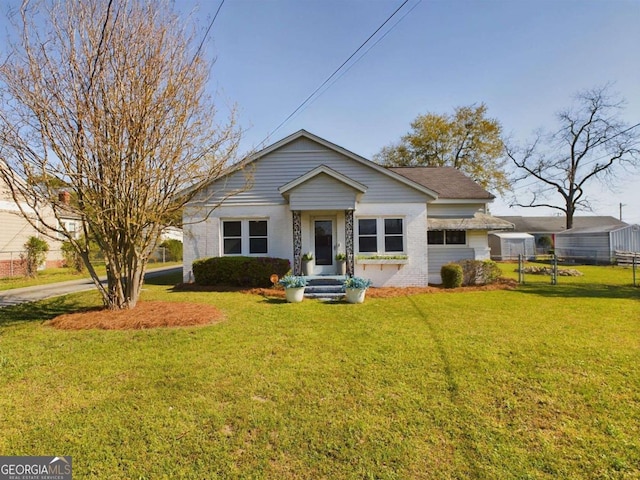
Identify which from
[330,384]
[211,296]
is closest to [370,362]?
[330,384]

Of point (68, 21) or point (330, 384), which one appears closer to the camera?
point (330, 384)

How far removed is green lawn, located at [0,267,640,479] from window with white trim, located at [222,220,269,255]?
20.9 feet

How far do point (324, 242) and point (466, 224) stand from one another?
6.59 metres

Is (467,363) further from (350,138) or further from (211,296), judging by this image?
(350,138)

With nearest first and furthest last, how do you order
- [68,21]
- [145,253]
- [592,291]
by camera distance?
[68,21]
[145,253]
[592,291]

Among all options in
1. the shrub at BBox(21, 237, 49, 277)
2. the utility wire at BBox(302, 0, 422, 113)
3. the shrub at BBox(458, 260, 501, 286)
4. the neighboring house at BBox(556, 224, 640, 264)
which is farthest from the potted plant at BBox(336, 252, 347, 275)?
the neighboring house at BBox(556, 224, 640, 264)

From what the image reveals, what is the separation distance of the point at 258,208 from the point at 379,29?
24.9 feet

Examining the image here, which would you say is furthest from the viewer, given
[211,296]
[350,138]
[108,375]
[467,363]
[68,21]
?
[350,138]

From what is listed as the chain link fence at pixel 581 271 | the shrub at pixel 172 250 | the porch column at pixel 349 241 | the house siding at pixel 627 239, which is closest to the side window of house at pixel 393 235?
the porch column at pixel 349 241

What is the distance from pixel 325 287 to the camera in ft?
35.4

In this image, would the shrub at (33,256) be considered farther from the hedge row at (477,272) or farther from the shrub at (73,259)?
the hedge row at (477,272)

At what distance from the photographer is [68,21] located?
689cm

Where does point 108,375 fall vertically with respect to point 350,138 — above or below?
below

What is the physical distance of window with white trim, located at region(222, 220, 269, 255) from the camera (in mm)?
13047
